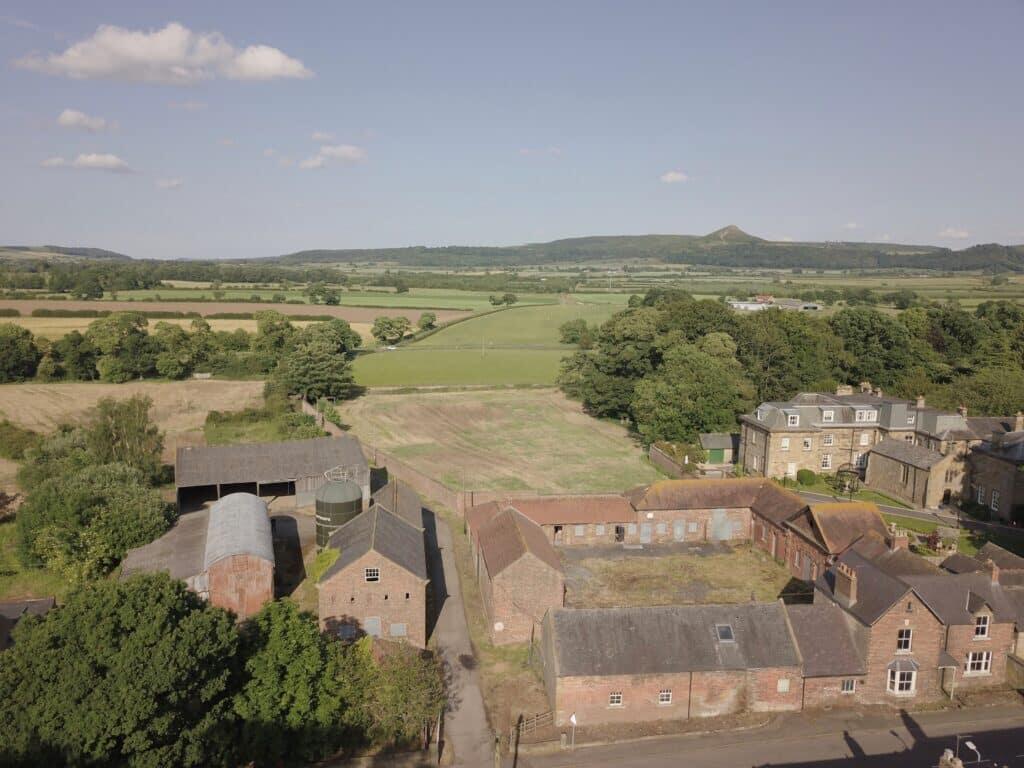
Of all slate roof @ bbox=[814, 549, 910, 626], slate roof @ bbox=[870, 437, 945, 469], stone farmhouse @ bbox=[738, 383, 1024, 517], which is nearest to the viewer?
slate roof @ bbox=[814, 549, 910, 626]

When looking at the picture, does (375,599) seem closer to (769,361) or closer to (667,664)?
(667,664)

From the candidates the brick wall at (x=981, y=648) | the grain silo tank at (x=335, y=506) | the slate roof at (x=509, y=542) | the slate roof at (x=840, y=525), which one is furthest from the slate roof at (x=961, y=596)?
the grain silo tank at (x=335, y=506)

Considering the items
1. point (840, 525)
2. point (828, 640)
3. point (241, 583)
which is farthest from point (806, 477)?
point (241, 583)

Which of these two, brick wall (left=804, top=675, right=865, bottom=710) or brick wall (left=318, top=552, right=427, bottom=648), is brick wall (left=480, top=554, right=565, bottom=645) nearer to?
brick wall (left=318, top=552, right=427, bottom=648)

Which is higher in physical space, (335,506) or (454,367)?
(335,506)

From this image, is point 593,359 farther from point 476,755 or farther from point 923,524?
point 476,755

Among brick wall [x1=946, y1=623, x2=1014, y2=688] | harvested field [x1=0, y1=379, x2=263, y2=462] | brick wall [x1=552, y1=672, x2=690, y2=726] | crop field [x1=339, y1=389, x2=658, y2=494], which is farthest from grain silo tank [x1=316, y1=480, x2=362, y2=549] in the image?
harvested field [x1=0, y1=379, x2=263, y2=462]
